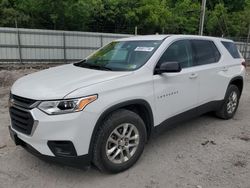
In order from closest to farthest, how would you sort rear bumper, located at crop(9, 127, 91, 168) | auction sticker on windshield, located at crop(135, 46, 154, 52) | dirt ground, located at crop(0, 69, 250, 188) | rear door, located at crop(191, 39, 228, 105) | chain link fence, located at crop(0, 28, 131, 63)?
rear bumper, located at crop(9, 127, 91, 168) < dirt ground, located at crop(0, 69, 250, 188) < auction sticker on windshield, located at crop(135, 46, 154, 52) < rear door, located at crop(191, 39, 228, 105) < chain link fence, located at crop(0, 28, 131, 63)

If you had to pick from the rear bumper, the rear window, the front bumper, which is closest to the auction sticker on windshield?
the front bumper

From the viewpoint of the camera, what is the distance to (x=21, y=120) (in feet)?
9.52

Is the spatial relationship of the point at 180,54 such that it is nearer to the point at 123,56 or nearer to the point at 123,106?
the point at 123,56

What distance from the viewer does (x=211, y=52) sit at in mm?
4695

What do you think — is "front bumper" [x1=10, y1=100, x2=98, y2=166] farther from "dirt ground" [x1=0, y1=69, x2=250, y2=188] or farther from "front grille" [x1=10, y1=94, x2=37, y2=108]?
"dirt ground" [x1=0, y1=69, x2=250, y2=188]

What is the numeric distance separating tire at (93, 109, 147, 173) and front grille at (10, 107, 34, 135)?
77cm

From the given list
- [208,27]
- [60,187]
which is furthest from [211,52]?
[208,27]

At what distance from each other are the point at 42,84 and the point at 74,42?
475 inches

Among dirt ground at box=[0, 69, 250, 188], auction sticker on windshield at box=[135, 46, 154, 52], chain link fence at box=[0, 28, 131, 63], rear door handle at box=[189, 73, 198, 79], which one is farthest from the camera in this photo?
chain link fence at box=[0, 28, 131, 63]

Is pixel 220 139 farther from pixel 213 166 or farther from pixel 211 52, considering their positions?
pixel 211 52

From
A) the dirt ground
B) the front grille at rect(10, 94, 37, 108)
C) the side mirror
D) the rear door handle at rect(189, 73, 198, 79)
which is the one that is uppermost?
the side mirror

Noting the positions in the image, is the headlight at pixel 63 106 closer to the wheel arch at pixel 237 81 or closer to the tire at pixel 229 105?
the tire at pixel 229 105

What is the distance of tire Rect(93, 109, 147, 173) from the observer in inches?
115

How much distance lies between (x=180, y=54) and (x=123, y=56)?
3.05ft
